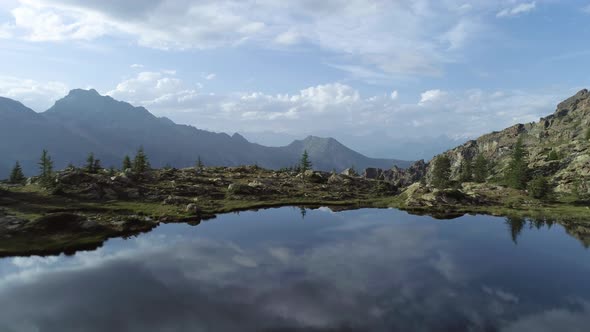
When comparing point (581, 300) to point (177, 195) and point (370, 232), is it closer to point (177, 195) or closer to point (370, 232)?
point (370, 232)

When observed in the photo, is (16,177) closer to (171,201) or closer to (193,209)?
(171,201)

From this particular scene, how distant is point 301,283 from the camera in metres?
52.8

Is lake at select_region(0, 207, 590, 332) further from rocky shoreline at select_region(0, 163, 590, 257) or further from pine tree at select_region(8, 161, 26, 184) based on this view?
pine tree at select_region(8, 161, 26, 184)

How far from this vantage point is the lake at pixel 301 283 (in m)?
41.8

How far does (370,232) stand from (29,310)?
6952 cm

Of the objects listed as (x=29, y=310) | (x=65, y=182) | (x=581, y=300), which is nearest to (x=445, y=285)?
(x=581, y=300)

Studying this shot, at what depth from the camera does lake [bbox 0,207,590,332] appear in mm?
41750

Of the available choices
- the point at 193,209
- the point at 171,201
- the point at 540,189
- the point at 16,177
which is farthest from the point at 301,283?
the point at 16,177

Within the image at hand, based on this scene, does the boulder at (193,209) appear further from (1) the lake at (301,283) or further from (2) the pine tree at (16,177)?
(2) the pine tree at (16,177)

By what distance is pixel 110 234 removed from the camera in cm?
7725

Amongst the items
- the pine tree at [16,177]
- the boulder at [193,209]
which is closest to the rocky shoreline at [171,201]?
the boulder at [193,209]

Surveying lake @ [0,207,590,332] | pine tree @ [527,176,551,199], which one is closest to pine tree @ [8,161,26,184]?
lake @ [0,207,590,332]

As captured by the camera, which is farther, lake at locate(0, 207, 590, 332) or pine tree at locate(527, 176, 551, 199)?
pine tree at locate(527, 176, 551, 199)

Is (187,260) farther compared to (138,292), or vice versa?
(187,260)
